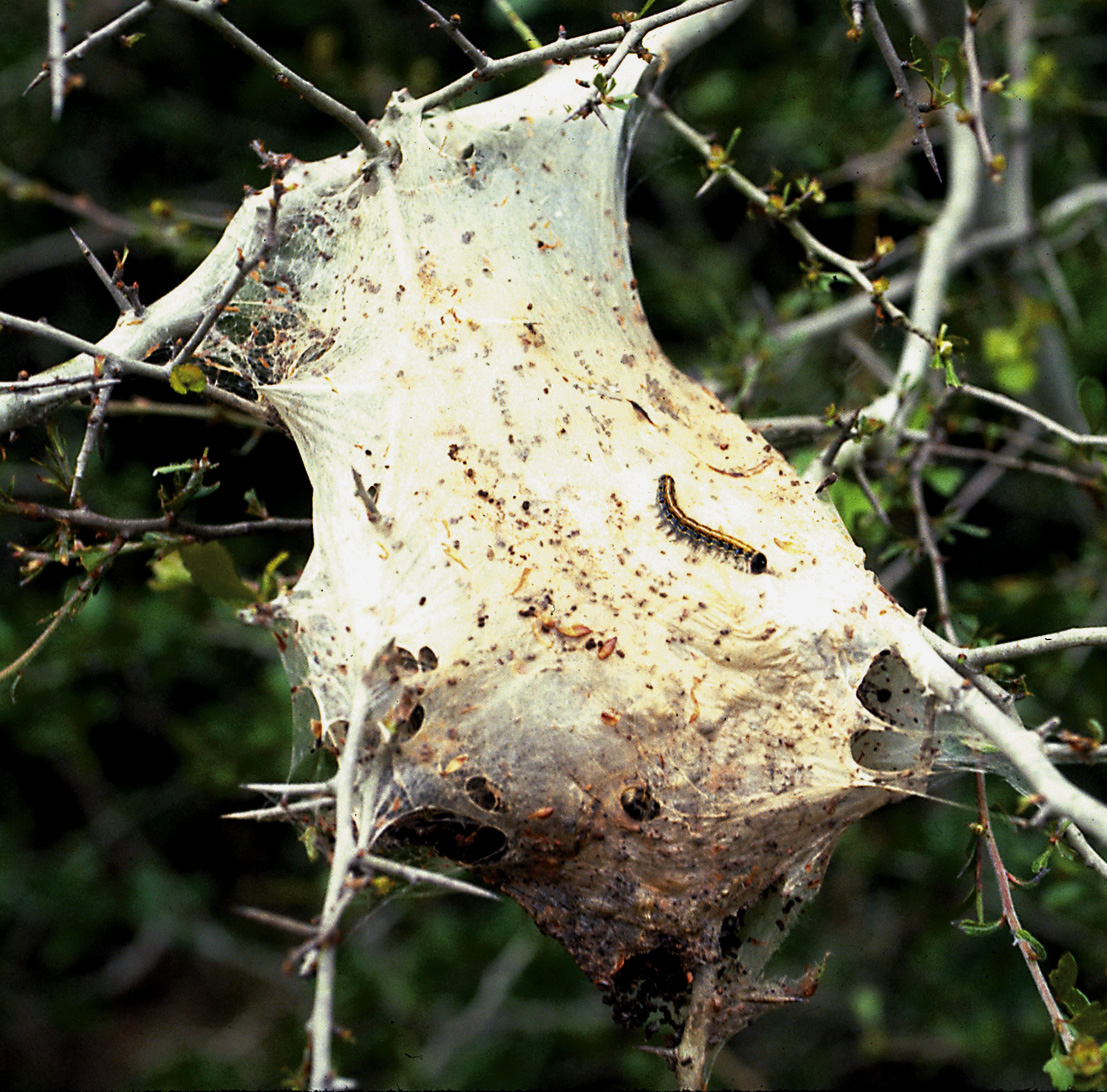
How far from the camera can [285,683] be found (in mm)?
3840

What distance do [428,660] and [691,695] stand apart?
0.53 meters

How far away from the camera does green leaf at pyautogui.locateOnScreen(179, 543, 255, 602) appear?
2.25m

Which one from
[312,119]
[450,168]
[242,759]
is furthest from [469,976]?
[312,119]

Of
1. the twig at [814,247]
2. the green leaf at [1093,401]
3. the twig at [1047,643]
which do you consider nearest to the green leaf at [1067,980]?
the twig at [1047,643]

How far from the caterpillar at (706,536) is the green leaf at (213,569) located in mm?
982

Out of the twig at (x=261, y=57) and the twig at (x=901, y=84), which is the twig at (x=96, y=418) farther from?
the twig at (x=901, y=84)

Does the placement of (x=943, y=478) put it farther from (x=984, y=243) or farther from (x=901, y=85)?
(x=901, y=85)

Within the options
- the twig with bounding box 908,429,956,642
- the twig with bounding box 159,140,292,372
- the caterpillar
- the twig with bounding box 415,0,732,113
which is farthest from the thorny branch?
the twig with bounding box 159,140,292,372

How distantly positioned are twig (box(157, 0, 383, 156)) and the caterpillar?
976 mm

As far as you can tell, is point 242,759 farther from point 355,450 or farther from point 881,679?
point 881,679

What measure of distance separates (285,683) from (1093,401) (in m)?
2.88

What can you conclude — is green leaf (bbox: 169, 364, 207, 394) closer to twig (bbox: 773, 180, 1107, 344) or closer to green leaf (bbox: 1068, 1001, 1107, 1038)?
green leaf (bbox: 1068, 1001, 1107, 1038)

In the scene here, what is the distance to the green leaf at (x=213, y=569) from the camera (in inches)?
88.5

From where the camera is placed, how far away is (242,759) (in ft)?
13.3
